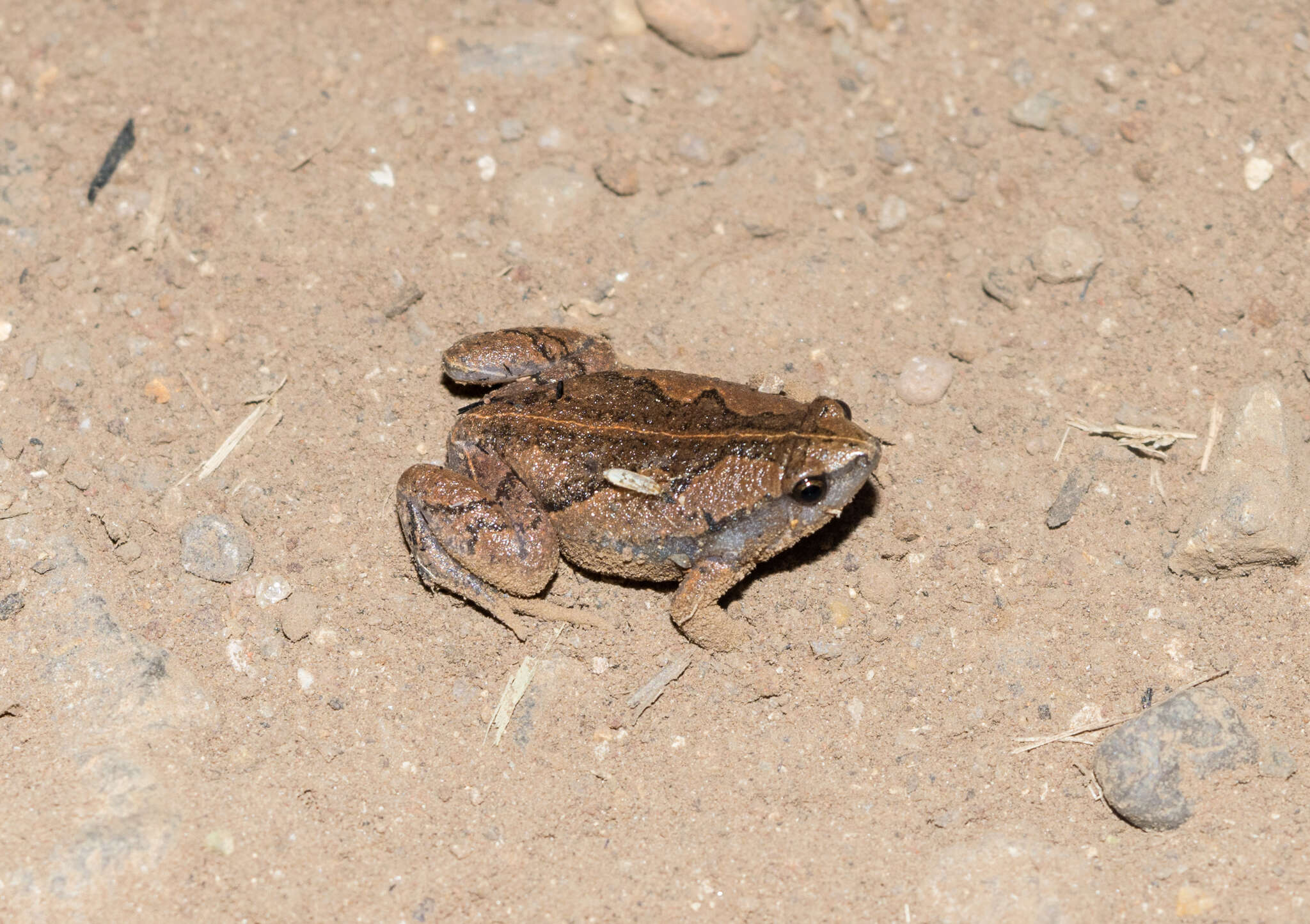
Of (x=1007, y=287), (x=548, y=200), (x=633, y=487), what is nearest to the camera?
(x=633, y=487)

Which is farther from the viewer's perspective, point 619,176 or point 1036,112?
point 1036,112

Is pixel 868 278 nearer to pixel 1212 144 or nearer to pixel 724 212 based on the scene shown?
pixel 724 212

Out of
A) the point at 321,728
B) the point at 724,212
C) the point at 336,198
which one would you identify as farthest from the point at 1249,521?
the point at 336,198

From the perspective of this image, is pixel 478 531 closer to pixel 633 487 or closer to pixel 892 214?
pixel 633 487

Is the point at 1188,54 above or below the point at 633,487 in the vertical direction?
above

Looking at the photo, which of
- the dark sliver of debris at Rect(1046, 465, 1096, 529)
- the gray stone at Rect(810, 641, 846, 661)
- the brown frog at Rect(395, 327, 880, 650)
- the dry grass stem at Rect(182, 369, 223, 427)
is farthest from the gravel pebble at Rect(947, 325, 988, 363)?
the dry grass stem at Rect(182, 369, 223, 427)

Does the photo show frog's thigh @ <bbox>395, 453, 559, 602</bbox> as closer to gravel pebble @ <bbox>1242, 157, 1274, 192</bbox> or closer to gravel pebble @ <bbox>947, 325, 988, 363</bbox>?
gravel pebble @ <bbox>947, 325, 988, 363</bbox>

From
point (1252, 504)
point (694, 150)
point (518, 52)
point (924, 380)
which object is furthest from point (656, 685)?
point (518, 52)

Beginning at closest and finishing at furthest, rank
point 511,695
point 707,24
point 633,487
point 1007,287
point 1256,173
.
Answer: point 633,487
point 511,695
point 1007,287
point 1256,173
point 707,24
